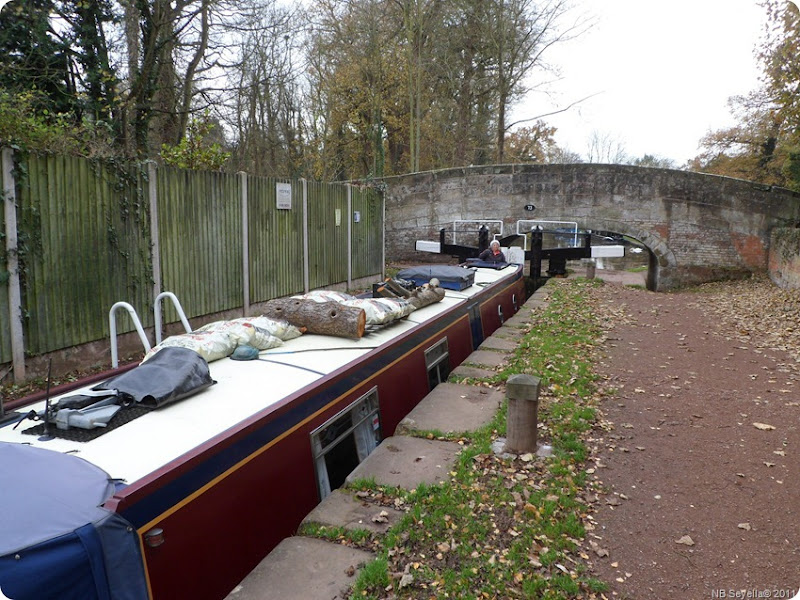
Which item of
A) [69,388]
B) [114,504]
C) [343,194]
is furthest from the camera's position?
[343,194]

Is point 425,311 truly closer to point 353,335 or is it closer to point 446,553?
point 353,335

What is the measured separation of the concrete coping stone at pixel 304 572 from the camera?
243 cm

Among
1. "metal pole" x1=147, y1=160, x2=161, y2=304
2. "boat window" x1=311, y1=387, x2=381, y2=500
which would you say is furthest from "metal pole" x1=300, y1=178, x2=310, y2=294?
"boat window" x1=311, y1=387, x2=381, y2=500

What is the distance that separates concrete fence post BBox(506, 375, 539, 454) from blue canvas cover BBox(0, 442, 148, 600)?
2479mm

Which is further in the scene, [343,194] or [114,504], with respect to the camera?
[343,194]

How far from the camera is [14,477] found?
7.00 ft

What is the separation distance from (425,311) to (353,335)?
1805mm

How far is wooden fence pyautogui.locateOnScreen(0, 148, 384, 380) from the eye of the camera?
16.5 ft

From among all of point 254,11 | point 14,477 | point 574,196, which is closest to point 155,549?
point 14,477

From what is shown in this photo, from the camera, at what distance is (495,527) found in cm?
307

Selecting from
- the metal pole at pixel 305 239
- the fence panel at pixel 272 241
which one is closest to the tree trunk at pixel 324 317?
the fence panel at pixel 272 241

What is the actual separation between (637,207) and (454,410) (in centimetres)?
1288

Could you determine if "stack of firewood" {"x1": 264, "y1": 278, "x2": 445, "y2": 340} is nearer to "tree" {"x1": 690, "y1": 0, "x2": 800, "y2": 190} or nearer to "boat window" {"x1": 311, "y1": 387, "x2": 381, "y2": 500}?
"boat window" {"x1": 311, "y1": 387, "x2": 381, "y2": 500}

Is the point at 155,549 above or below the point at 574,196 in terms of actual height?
below
